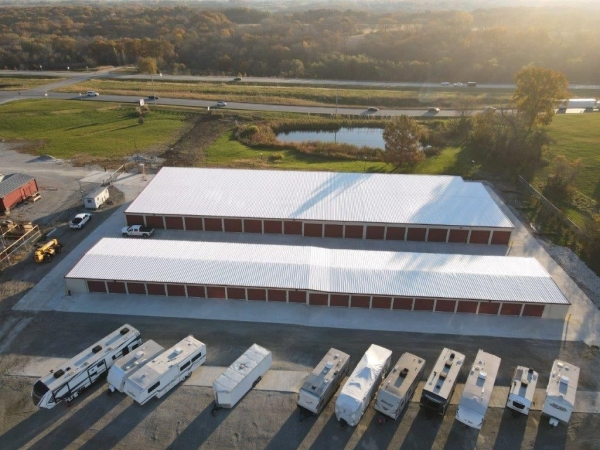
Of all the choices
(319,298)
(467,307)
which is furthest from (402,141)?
(319,298)

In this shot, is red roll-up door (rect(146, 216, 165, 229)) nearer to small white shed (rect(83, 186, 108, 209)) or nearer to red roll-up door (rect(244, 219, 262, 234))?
small white shed (rect(83, 186, 108, 209))

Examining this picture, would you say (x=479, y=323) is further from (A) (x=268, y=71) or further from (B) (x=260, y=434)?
(A) (x=268, y=71)

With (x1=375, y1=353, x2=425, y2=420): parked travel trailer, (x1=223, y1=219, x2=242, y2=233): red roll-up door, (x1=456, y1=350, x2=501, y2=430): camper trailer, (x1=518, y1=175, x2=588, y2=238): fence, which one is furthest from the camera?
(x1=518, y1=175, x2=588, y2=238): fence

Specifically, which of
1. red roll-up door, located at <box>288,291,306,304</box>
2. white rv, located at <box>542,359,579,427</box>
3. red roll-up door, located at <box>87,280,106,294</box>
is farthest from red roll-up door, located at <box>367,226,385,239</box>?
red roll-up door, located at <box>87,280,106,294</box>

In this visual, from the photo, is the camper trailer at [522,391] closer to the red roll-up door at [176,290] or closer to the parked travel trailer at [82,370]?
the parked travel trailer at [82,370]

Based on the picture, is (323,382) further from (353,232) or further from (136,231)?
(136,231)

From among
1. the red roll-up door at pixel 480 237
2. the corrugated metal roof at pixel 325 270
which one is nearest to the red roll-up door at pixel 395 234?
the corrugated metal roof at pixel 325 270
